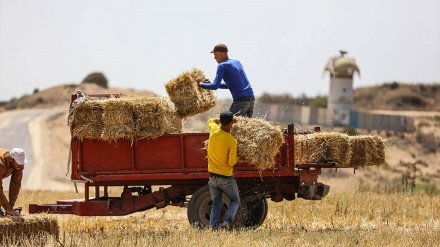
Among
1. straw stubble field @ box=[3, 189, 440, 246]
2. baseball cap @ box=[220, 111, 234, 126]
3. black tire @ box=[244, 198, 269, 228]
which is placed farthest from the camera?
black tire @ box=[244, 198, 269, 228]

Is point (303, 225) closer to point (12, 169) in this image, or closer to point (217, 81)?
point (217, 81)

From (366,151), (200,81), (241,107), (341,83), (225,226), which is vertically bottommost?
(225,226)

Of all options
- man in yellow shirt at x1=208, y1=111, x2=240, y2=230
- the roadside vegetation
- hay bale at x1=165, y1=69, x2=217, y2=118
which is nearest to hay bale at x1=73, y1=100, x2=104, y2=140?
hay bale at x1=165, y1=69, x2=217, y2=118

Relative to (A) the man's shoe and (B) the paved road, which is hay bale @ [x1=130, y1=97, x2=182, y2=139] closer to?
(A) the man's shoe

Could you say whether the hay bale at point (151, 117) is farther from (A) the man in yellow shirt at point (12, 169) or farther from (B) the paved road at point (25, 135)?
(B) the paved road at point (25, 135)

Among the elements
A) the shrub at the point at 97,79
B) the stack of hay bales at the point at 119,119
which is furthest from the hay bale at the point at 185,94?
the shrub at the point at 97,79

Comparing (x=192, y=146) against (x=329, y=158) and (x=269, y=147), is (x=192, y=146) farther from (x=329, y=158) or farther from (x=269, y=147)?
(x=329, y=158)

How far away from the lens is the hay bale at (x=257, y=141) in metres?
14.9

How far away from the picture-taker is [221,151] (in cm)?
1449

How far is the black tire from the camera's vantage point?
16328mm

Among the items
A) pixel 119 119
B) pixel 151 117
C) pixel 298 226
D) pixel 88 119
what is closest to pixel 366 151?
pixel 298 226

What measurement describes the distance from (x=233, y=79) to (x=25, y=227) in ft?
14.9

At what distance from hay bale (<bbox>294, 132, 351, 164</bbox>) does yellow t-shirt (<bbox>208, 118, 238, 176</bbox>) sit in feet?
5.44

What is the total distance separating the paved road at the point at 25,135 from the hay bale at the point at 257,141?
24693mm
